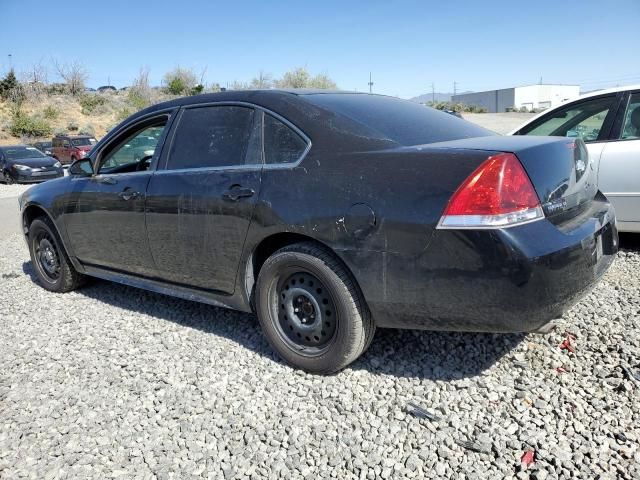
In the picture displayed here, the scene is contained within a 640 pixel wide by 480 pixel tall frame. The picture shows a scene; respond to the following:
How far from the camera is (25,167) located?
18.6m

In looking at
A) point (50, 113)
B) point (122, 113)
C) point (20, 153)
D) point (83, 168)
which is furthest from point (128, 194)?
point (122, 113)

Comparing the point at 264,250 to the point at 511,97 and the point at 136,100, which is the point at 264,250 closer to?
the point at 136,100

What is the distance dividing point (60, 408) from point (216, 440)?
3.30ft

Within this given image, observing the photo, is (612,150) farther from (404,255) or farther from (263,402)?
(263,402)

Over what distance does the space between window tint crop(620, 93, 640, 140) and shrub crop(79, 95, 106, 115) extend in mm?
49626

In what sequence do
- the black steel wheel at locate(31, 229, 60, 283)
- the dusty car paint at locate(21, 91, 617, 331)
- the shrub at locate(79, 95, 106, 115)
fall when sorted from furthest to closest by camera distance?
the shrub at locate(79, 95, 106, 115), the black steel wheel at locate(31, 229, 60, 283), the dusty car paint at locate(21, 91, 617, 331)

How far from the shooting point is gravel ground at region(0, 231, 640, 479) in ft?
7.68

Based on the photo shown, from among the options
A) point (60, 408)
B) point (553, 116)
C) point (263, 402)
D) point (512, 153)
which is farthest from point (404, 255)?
point (553, 116)

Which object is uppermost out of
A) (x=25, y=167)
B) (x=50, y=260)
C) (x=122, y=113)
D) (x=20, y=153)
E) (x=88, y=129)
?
(x=122, y=113)

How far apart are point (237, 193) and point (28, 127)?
43.1 meters

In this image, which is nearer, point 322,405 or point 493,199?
point 493,199

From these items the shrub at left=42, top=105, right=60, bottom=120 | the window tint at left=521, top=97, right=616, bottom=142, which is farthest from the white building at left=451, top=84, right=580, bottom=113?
the window tint at left=521, top=97, right=616, bottom=142

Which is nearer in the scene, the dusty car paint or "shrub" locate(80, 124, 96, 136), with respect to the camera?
the dusty car paint

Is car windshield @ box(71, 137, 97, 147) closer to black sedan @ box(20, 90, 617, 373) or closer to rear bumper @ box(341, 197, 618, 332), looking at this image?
black sedan @ box(20, 90, 617, 373)
